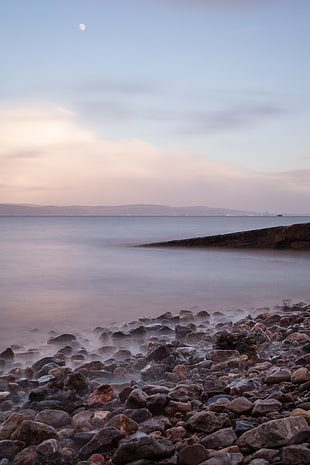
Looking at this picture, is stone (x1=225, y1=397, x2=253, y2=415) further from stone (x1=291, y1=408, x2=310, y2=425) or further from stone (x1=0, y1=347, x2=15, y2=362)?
stone (x1=0, y1=347, x2=15, y2=362)

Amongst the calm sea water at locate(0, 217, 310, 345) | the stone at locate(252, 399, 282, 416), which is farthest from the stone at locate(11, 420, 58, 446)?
the calm sea water at locate(0, 217, 310, 345)

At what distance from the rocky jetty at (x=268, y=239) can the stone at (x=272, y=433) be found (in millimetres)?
12062

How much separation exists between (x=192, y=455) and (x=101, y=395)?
3.17 ft

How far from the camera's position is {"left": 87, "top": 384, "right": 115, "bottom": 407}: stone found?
111 inches

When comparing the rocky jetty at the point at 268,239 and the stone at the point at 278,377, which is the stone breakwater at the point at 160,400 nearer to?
the stone at the point at 278,377

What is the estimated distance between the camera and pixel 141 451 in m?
2.11

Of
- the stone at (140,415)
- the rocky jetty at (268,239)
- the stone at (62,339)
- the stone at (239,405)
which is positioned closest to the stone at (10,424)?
the stone at (140,415)

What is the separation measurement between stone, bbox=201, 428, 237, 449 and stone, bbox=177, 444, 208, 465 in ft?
0.35

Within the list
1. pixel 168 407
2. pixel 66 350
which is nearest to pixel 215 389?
pixel 168 407

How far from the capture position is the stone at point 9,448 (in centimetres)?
221

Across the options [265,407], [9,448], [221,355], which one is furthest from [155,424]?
[221,355]

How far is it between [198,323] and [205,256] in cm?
769

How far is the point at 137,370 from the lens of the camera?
3.56m

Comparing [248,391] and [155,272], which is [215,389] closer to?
[248,391]
